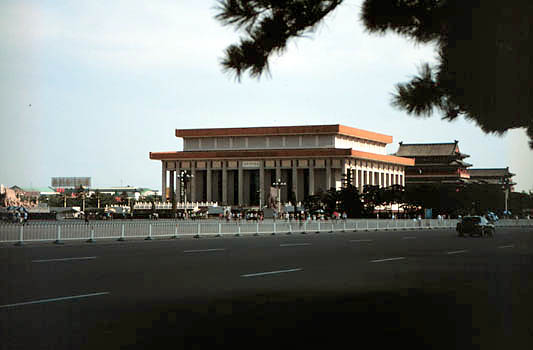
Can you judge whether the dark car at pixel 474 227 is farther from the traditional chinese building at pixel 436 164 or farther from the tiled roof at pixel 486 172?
the tiled roof at pixel 486 172

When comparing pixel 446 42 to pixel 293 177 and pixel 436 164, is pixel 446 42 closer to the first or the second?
pixel 293 177

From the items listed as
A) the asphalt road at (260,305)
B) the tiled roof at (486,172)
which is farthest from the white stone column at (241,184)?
the asphalt road at (260,305)

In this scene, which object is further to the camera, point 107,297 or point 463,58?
point 107,297

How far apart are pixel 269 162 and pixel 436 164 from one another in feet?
97.6

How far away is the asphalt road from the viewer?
24.3 feet

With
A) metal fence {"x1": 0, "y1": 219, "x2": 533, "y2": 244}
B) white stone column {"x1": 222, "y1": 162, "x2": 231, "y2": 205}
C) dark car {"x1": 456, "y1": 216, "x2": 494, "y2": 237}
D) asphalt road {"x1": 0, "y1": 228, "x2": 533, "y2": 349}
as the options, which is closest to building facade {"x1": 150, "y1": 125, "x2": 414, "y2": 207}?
white stone column {"x1": 222, "y1": 162, "x2": 231, "y2": 205}

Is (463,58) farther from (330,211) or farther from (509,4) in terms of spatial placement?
(330,211)

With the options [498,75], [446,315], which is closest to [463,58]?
[498,75]

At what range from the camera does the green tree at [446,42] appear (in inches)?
332

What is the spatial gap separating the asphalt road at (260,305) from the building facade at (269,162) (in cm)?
10273

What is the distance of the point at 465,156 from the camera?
408ft

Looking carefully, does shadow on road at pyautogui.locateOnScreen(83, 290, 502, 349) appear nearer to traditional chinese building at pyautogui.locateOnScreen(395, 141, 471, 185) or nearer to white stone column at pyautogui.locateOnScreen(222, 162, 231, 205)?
traditional chinese building at pyautogui.locateOnScreen(395, 141, 471, 185)

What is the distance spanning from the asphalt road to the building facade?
10273 centimetres

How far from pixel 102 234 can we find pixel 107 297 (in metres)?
19.6
